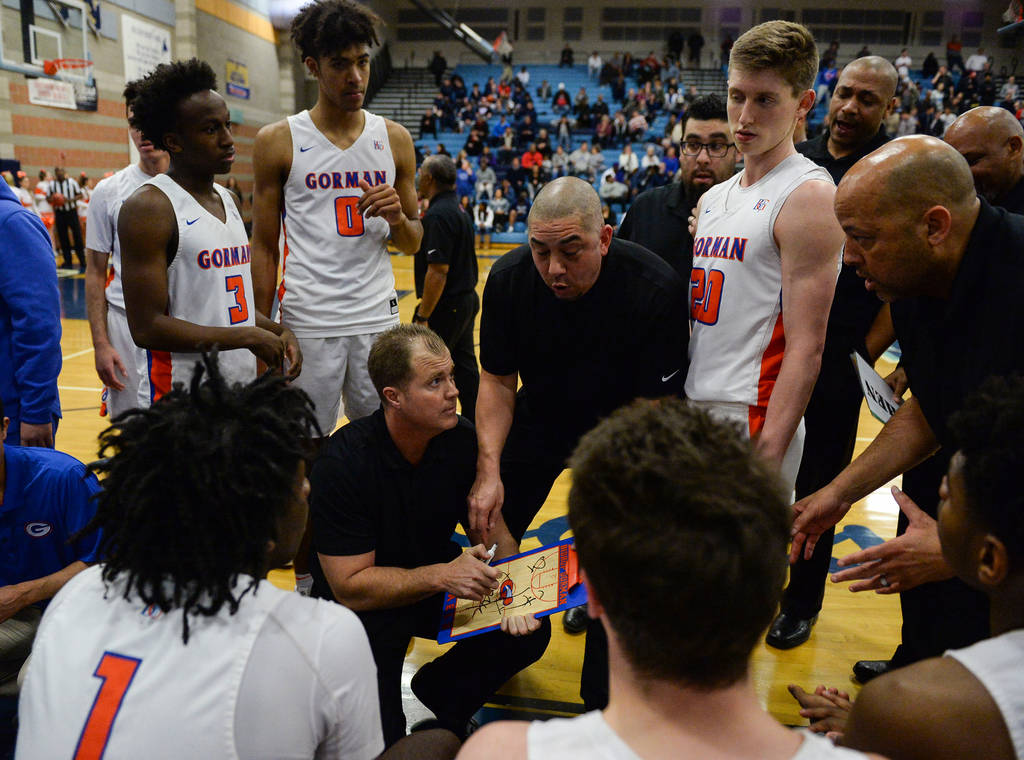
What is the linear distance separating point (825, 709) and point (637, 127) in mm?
22817

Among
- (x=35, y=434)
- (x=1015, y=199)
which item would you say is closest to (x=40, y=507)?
(x=35, y=434)

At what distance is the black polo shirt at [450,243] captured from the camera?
527 centimetres

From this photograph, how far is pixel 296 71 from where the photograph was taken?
2627 cm

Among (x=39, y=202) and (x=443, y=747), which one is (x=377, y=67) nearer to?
(x=39, y=202)

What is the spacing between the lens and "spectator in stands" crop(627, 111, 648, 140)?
22641 millimetres

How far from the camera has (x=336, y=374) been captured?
3.34 metres

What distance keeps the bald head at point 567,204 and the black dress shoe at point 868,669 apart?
2.07m

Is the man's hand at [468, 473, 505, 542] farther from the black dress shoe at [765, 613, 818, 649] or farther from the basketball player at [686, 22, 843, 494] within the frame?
the black dress shoe at [765, 613, 818, 649]

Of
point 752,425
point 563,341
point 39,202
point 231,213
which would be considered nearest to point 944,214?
point 752,425

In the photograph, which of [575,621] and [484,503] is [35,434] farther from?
[575,621]

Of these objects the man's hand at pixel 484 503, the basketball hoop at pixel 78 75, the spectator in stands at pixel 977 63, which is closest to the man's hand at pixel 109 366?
the man's hand at pixel 484 503

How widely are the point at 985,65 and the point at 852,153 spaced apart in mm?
26807

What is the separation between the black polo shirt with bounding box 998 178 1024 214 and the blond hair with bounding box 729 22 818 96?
3.93ft

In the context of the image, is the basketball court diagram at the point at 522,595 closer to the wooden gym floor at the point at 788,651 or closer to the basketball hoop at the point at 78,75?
the wooden gym floor at the point at 788,651
